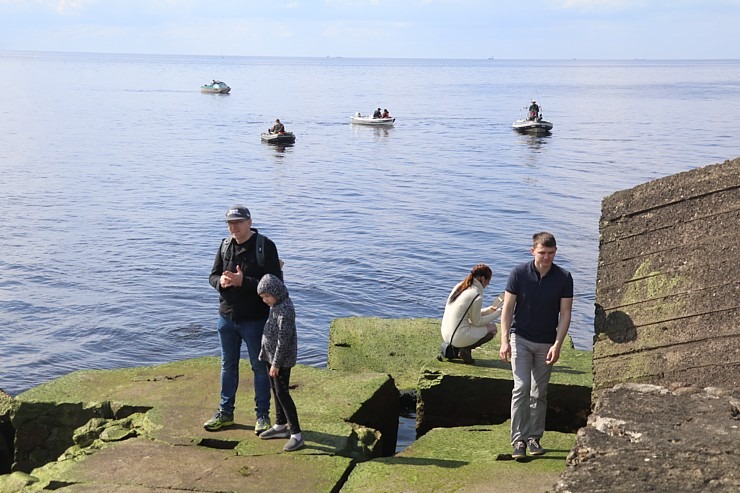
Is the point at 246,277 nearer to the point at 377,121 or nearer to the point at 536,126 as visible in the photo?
the point at 536,126

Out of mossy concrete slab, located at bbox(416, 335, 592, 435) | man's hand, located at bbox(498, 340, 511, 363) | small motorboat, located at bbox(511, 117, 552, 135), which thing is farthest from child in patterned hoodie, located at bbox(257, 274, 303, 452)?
small motorboat, located at bbox(511, 117, 552, 135)

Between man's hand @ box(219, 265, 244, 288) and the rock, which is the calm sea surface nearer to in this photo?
man's hand @ box(219, 265, 244, 288)

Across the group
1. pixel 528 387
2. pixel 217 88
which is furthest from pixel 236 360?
pixel 217 88

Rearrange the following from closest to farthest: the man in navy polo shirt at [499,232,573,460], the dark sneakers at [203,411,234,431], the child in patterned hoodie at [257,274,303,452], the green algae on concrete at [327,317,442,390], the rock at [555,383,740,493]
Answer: the rock at [555,383,740,493] < the man in navy polo shirt at [499,232,573,460] < the child in patterned hoodie at [257,274,303,452] < the dark sneakers at [203,411,234,431] < the green algae on concrete at [327,317,442,390]

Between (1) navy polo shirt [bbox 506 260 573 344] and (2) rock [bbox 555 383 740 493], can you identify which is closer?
(2) rock [bbox 555 383 740 493]

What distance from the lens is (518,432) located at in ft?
23.4

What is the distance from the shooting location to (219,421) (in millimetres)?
7621

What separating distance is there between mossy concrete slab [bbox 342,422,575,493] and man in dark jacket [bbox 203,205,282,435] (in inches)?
48.2

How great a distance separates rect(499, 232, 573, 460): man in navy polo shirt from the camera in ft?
22.8

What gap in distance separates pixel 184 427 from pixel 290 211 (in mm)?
26972

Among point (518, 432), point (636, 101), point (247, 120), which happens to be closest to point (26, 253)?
point (518, 432)

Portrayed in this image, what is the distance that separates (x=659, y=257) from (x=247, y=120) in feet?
255

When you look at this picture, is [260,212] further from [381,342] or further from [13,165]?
[381,342]

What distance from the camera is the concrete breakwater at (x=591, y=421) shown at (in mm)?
5449
